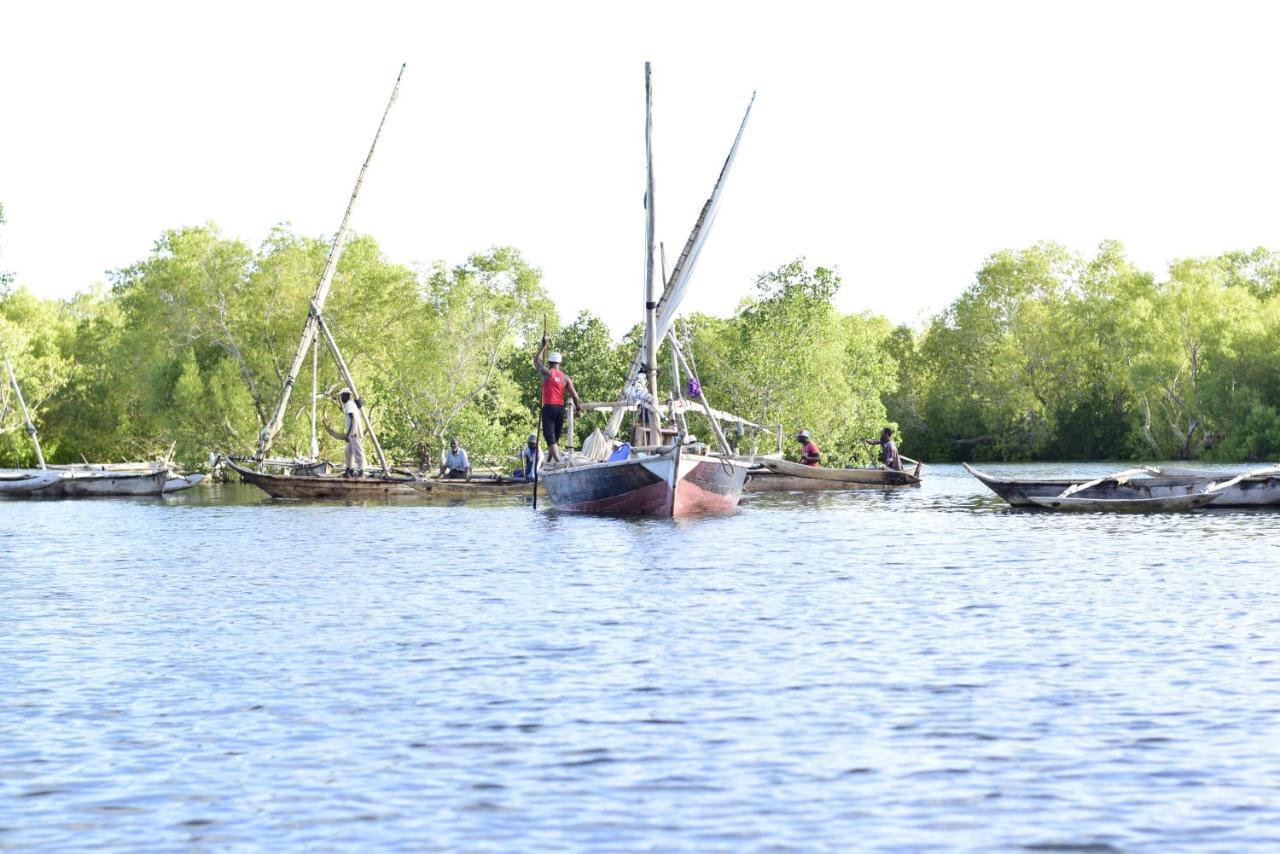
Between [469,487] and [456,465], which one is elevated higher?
[456,465]

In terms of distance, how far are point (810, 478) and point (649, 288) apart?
18.9m

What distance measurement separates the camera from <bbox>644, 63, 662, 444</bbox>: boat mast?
4147 cm

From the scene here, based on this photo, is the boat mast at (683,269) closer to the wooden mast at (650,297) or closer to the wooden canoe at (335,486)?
the wooden mast at (650,297)

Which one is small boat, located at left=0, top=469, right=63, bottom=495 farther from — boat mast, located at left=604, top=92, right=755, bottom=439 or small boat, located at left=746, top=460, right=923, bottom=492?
boat mast, located at left=604, top=92, right=755, bottom=439

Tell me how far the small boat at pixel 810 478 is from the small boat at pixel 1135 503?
16.8 m

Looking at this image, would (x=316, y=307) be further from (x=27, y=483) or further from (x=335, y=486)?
(x=27, y=483)

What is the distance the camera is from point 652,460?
129 feet

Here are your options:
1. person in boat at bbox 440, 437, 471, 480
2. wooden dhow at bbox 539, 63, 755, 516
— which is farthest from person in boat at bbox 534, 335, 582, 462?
person in boat at bbox 440, 437, 471, 480

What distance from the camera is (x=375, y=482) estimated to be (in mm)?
54156

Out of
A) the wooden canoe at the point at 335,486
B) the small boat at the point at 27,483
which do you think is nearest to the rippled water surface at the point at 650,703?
the wooden canoe at the point at 335,486

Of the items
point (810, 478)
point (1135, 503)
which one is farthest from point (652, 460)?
point (810, 478)

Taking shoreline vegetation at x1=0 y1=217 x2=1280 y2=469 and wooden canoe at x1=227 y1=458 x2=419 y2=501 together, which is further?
shoreline vegetation at x1=0 y1=217 x2=1280 y2=469

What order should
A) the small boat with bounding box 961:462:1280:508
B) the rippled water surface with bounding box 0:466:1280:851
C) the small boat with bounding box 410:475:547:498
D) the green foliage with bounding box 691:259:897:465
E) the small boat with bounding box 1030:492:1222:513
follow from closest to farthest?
the rippled water surface with bounding box 0:466:1280:851 < the small boat with bounding box 1030:492:1222:513 < the small boat with bounding box 961:462:1280:508 < the small boat with bounding box 410:475:547:498 < the green foliage with bounding box 691:259:897:465

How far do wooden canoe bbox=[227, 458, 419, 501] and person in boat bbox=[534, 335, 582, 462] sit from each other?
482 inches
